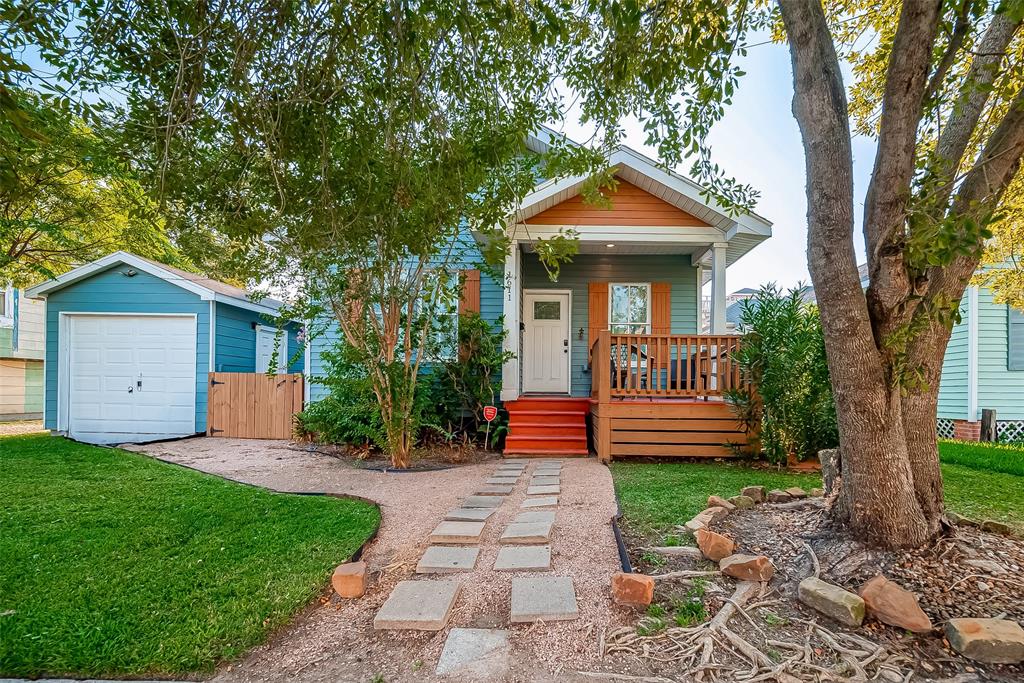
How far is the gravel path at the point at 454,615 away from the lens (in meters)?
2.05

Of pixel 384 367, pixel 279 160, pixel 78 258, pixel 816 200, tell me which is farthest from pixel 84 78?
pixel 78 258

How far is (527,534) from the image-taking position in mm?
3324

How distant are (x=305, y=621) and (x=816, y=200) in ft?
11.6

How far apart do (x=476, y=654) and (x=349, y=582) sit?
37.7 inches

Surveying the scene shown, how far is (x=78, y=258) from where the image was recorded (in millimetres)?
10445

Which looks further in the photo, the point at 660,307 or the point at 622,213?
the point at 660,307

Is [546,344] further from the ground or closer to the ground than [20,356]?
further from the ground

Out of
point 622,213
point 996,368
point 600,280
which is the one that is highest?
point 622,213

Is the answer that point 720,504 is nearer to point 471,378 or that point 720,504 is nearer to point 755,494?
point 755,494

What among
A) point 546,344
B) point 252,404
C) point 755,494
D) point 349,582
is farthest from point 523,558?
point 252,404

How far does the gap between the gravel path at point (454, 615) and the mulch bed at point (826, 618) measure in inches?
9.5

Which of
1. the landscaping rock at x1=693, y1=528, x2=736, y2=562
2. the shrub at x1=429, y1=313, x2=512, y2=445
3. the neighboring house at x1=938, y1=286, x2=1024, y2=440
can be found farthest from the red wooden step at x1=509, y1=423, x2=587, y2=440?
the neighboring house at x1=938, y1=286, x2=1024, y2=440

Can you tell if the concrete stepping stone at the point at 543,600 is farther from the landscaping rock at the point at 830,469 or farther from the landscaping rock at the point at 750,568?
the landscaping rock at the point at 830,469

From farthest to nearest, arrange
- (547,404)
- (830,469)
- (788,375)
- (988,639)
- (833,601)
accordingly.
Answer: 1. (547,404)
2. (788,375)
3. (830,469)
4. (833,601)
5. (988,639)
